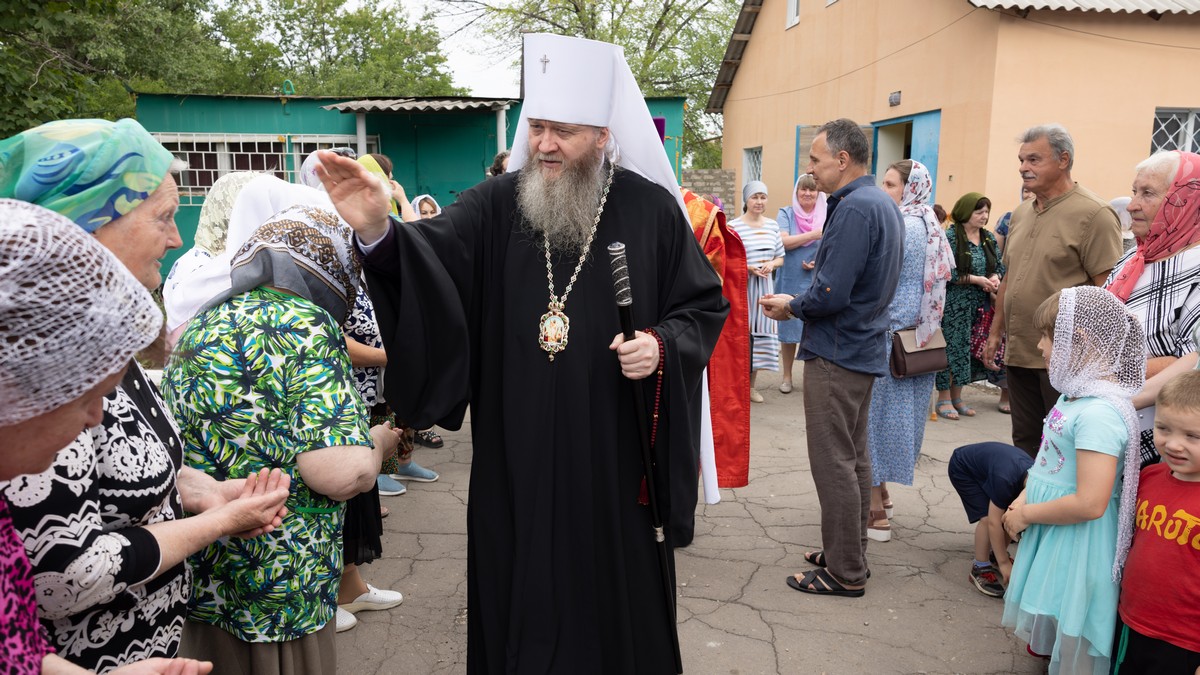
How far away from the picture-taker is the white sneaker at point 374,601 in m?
3.66

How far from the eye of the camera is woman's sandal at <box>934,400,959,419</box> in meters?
7.02

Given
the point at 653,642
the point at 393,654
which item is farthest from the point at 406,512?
the point at 653,642

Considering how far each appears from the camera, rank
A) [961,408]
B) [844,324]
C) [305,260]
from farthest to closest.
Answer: [961,408], [844,324], [305,260]

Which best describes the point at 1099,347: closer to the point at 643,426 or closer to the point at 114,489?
the point at 643,426

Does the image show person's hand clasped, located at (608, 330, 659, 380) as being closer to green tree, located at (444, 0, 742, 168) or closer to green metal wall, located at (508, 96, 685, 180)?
green metal wall, located at (508, 96, 685, 180)

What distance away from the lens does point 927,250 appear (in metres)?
5.11

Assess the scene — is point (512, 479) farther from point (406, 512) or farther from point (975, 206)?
point (975, 206)

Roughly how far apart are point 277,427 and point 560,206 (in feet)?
3.41

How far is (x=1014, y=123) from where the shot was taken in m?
10.0

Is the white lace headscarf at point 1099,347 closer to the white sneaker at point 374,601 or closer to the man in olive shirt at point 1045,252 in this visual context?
the man in olive shirt at point 1045,252

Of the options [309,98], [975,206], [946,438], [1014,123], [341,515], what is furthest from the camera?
[309,98]

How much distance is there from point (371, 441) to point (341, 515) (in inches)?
10.5

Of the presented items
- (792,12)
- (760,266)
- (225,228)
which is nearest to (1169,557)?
(225,228)

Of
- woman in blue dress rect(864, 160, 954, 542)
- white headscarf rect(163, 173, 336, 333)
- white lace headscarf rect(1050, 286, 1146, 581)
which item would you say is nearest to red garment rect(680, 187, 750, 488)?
woman in blue dress rect(864, 160, 954, 542)
